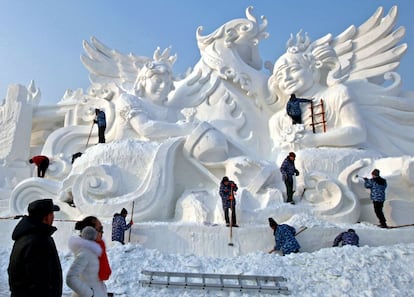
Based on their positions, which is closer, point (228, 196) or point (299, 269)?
point (299, 269)

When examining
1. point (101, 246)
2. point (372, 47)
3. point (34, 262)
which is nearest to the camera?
point (34, 262)

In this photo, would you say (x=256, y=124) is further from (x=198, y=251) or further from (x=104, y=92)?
(x=198, y=251)

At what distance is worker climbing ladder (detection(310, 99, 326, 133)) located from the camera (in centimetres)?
1059

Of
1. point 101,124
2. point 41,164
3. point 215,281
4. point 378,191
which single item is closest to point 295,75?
point 378,191

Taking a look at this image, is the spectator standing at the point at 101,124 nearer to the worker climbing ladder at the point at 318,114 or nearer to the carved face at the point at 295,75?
the carved face at the point at 295,75

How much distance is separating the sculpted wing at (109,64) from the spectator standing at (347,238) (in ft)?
27.0

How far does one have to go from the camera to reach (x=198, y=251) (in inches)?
286

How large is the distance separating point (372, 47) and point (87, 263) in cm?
1147

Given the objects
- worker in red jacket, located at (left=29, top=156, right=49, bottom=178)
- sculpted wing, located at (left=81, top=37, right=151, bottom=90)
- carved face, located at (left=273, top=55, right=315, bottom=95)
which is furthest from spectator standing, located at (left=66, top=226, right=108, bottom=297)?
sculpted wing, located at (left=81, top=37, right=151, bottom=90)

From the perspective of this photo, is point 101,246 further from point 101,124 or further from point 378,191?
point 101,124

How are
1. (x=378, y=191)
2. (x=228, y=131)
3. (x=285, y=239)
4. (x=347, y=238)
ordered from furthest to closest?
1. (x=228, y=131)
2. (x=378, y=191)
3. (x=347, y=238)
4. (x=285, y=239)

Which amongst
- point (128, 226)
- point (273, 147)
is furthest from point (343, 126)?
point (128, 226)

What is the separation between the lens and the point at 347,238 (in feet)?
23.0

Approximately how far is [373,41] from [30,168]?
937cm
